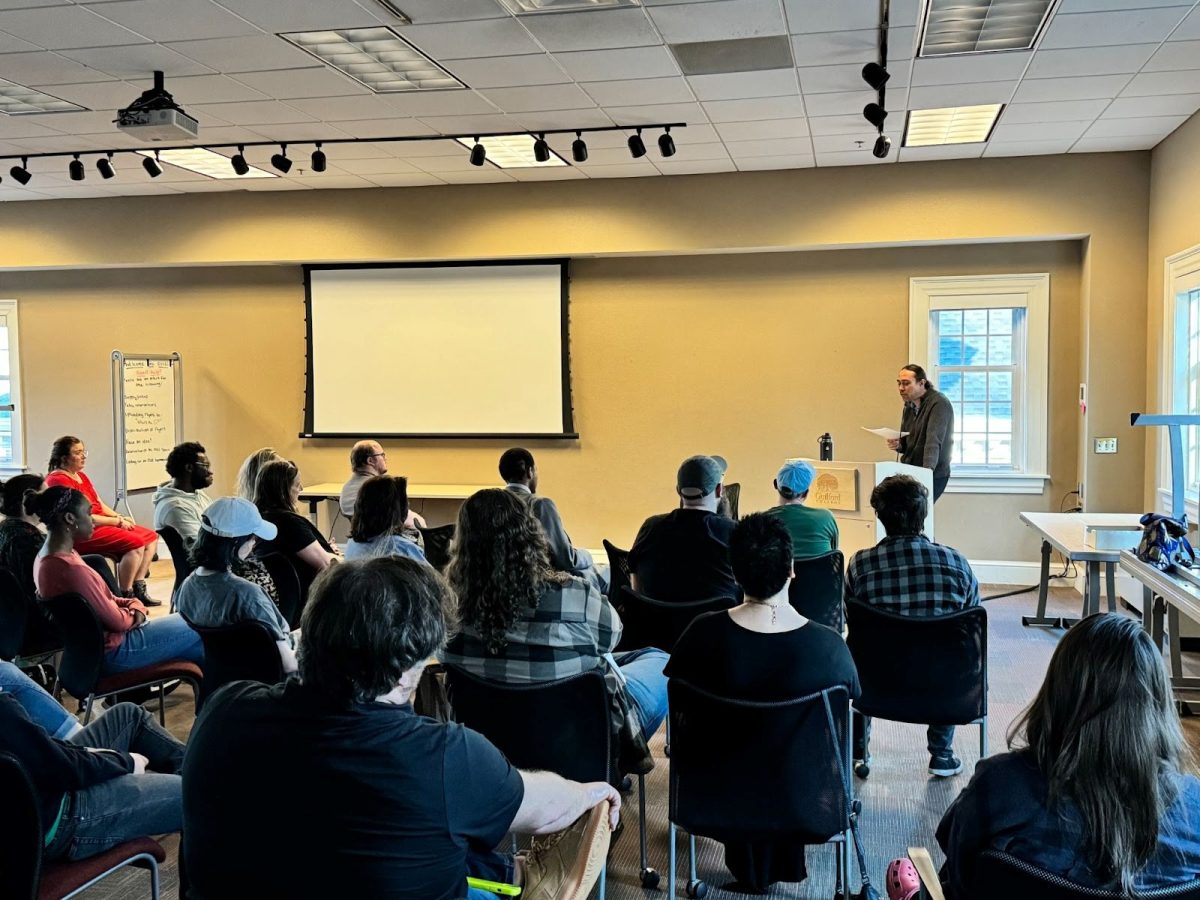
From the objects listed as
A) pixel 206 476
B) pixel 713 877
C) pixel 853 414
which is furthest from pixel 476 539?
pixel 853 414

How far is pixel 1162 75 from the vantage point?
5.20 m

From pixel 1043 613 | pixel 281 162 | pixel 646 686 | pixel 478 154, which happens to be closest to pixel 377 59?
pixel 478 154

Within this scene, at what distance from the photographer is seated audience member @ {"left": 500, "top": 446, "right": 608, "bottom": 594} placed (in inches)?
148

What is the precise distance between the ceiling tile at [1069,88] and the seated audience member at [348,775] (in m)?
5.01

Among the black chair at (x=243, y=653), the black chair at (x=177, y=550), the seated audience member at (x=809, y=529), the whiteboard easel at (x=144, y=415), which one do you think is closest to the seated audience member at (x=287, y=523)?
the black chair at (x=177, y=550)

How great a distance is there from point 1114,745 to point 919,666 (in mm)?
1765

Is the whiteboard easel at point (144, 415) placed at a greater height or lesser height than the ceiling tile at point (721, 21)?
lesser

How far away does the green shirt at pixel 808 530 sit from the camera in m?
4.32

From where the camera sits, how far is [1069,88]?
5.43 m

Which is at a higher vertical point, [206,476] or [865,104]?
[865,104]

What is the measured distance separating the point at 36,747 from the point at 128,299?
25.6 ft

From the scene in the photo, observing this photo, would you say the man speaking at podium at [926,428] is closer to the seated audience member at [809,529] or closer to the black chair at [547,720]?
the seated audience member at [809,529]

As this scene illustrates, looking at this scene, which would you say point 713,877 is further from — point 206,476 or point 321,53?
point 321,53

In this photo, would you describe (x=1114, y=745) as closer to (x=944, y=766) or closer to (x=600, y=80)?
(x=944, y=766)
